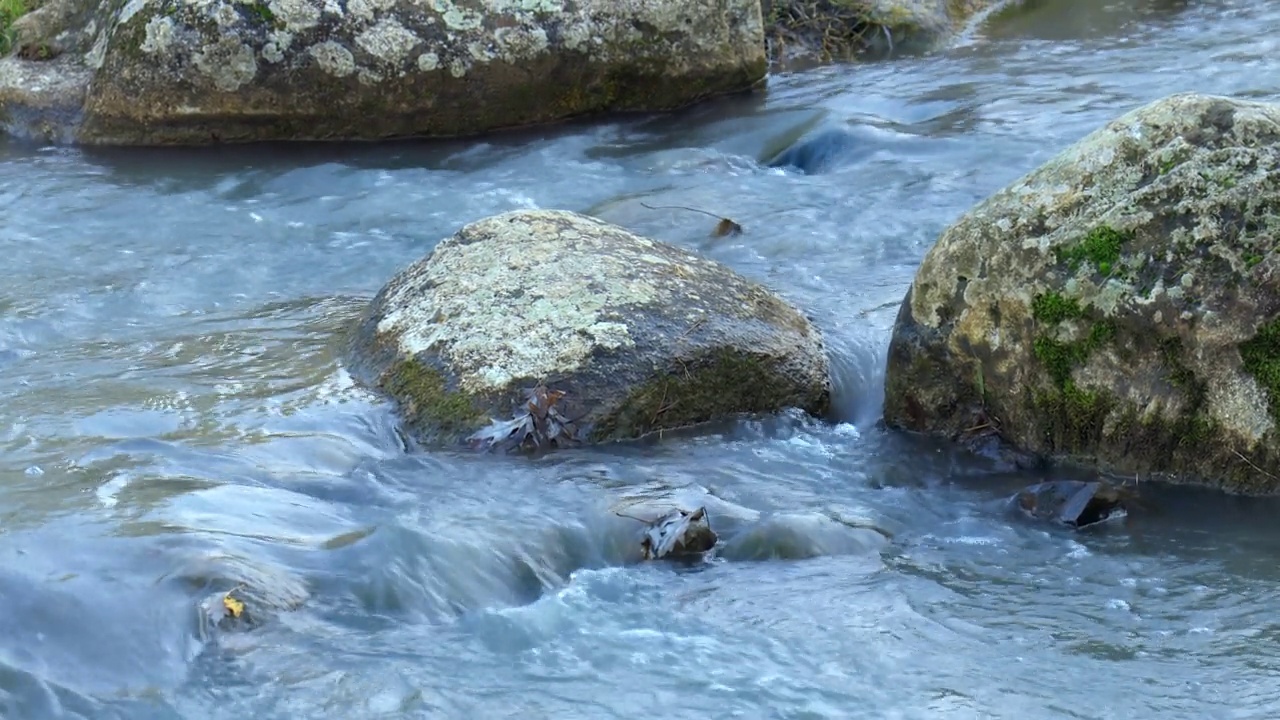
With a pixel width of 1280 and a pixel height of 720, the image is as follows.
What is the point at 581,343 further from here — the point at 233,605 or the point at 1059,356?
the point at 233,605

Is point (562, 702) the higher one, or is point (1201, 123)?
point (1201, 123)

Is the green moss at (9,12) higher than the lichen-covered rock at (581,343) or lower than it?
higher

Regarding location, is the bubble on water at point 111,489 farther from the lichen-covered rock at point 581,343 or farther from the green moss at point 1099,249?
the green moss at point 1099,249

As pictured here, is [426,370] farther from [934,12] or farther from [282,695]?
[934,12]

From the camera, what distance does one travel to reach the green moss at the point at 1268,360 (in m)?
4.44

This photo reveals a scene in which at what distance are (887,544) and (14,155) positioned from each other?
699 centimetres

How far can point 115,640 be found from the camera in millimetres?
3590

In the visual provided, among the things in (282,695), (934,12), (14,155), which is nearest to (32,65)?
(14,155)

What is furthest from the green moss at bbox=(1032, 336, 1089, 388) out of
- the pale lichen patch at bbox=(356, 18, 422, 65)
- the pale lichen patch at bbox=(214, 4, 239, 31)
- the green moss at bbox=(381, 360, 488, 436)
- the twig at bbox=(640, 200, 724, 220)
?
the pale lichen patch at bbox=(214, 4, 239, 31)

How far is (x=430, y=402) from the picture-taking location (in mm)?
5180

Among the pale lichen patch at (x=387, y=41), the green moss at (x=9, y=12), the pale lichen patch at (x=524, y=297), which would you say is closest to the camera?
the pale lichen patch at (x=524, y=297)

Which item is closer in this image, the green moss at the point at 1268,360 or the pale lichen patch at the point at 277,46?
the green moss at the point at 1268,360

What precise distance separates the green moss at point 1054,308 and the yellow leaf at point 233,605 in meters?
2.72

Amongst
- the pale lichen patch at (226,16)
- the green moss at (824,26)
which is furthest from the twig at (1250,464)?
the green moss at (824,26)
